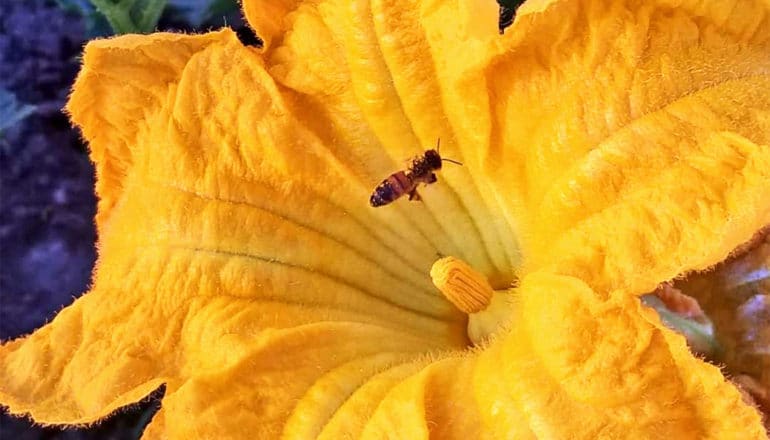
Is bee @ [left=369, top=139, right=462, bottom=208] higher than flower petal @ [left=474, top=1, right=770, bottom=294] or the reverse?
higher

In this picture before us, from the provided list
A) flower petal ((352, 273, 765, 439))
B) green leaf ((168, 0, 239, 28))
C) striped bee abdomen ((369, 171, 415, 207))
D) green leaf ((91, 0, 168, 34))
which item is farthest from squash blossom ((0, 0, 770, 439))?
green leaf ((168, 0, 239, 28))

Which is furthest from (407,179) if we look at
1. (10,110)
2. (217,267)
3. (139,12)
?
(10,110)

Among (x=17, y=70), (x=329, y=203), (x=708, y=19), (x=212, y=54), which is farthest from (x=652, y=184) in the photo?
(x=17, y=70)

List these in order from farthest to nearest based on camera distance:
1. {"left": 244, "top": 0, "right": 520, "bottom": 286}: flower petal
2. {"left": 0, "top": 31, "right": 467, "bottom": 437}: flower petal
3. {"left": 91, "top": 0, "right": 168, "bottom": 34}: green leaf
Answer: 1. {"left": 91, "top": 0, "right": 168, "bottom": 34}: green leaf
2. {"left": 244, "top": 0, "right": 520, "bottom": 286}: flower petal
3. {"left": 0, "top": 31, "right": 467, "bottom": 437}: flower petal

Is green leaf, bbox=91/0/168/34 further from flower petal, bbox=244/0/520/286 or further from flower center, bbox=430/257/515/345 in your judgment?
flower center, bbox=430/257/515/345

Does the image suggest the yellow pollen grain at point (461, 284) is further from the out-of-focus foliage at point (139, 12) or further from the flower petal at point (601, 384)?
the out-of-focus foliage at point (139, 12)

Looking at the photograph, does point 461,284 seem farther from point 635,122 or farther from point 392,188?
point 635,122
